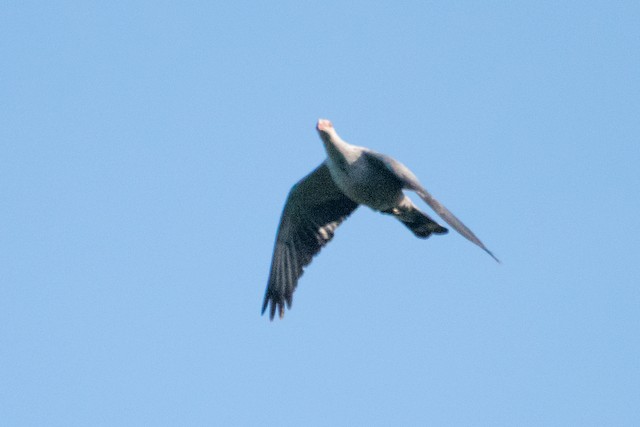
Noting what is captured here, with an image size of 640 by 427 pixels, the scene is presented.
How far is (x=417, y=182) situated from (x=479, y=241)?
64.9 inches

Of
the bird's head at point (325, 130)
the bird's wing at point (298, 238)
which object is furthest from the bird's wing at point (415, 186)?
the bird's wing at point (298, 238)

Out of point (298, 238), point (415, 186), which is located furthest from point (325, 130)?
point (298, 238)

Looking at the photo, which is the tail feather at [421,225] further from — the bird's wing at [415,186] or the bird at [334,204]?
the bird's wing at [415,186]

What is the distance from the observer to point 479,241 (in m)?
11.1

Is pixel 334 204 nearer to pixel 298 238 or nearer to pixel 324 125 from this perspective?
pixel 298 238

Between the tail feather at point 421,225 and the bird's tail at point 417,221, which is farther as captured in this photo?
the tail feather at point 421,225

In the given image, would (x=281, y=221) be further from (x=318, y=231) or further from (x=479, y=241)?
(x=479, y=241)

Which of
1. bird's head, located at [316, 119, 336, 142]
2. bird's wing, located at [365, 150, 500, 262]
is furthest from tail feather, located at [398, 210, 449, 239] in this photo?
bird's head, located at [316, 119, 336, 142]

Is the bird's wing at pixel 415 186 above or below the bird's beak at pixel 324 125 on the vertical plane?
below

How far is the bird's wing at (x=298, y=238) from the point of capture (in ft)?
48.8

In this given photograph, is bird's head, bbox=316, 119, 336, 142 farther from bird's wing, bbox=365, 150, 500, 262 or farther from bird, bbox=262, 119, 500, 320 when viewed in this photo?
bird's wing, bbox=365, 150, 500, 262

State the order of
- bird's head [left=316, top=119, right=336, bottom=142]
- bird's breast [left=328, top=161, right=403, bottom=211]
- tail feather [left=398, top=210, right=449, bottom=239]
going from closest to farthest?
1. bird's breast [left=328, top=161, right=403, bottom=211]
2. bird's head [left=316, top=119, right=336, bottom=142]
3. tail feather [left=398, top=210, right=449, bottom=239]

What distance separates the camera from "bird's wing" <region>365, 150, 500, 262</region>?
1135 cm

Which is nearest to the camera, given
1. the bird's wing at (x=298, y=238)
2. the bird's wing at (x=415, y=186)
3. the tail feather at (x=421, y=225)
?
the bird's wing at (x=415, y=186)
